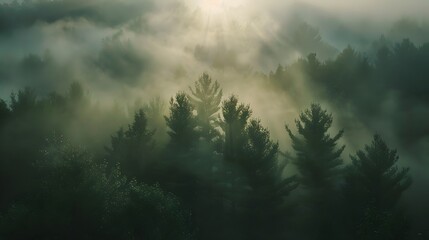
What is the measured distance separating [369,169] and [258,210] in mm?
11786

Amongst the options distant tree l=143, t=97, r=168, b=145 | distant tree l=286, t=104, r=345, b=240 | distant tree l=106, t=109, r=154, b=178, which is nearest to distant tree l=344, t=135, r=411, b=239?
distant tree l=286, t=104, r=345, b=240

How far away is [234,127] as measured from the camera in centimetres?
5678

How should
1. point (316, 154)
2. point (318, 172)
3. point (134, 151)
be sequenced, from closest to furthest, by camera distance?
point (318, 172), point (316, 154), point (134, 151)

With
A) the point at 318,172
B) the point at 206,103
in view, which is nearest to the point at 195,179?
the point at 206,103

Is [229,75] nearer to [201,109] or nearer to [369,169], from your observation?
[201,109]

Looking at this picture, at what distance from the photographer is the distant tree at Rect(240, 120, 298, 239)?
5222cm

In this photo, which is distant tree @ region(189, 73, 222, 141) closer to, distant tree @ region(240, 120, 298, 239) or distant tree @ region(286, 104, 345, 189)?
distant tree @ region(240, 120, 298, 239)

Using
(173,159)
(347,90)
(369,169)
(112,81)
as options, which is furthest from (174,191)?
(112,81)

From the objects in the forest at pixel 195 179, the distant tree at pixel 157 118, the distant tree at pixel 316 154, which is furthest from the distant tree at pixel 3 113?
the distant tree at pixel 316 154

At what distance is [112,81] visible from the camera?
13738 cm

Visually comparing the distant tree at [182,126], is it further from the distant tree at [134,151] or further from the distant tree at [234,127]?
the distant tree at [234,127]

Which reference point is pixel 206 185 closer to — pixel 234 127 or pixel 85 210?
pixel 234 127

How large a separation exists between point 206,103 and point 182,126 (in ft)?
19.7

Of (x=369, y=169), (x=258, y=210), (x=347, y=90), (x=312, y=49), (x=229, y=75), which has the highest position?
(x=312, y=49)
